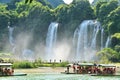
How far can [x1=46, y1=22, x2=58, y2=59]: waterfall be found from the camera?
320 ft

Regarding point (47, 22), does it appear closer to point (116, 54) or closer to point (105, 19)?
point (105, 19)

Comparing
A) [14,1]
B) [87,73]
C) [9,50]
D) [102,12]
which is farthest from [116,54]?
[14,1]

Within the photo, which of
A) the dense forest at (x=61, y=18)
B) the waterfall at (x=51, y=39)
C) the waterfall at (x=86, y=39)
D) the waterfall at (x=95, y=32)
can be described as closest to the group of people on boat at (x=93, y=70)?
the dense forest at (x=61, y=18)

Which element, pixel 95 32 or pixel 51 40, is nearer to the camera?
pixel 95 32

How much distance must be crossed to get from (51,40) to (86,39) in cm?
1037

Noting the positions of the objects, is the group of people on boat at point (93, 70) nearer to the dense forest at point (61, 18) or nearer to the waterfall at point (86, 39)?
the dense forest at point (61, 18)

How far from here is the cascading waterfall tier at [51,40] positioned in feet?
320

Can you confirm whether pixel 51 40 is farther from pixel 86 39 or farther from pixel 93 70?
pixel 93 70

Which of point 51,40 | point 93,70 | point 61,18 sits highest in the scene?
point 61,18

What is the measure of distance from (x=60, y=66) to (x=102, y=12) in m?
30.0

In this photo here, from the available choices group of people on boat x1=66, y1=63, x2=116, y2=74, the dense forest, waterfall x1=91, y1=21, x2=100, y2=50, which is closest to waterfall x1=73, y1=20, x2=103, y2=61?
waterfall x1=91, y1=21, x2=100, y2=50

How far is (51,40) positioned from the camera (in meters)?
98.0

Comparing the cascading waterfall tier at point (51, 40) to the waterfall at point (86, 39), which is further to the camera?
the cascading waterfall tier at point (51, 40)

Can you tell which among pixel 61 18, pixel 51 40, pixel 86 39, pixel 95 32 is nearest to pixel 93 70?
pixel 95 32
